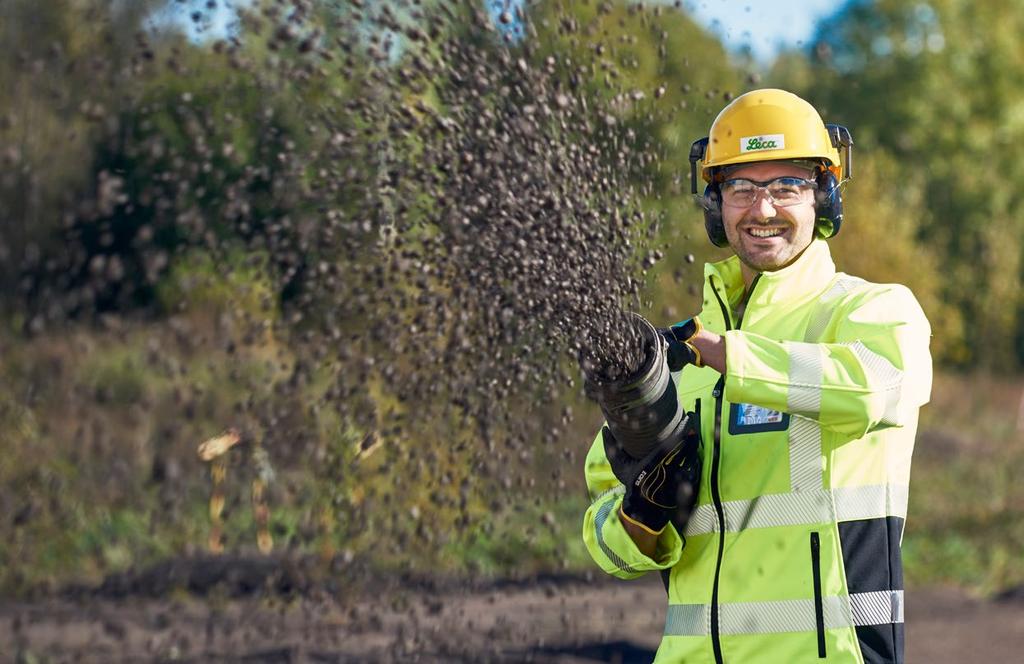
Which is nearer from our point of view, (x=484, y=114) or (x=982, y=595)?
(x=484, y=114)

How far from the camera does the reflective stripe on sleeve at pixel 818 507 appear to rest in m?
3.30

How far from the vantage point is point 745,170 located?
373cm

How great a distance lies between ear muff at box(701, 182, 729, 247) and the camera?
12.6ft

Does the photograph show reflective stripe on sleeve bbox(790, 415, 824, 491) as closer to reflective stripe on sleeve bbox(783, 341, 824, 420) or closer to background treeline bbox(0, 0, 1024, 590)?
reflective stripe on sleeve bbox(783, 341, 824, 420)

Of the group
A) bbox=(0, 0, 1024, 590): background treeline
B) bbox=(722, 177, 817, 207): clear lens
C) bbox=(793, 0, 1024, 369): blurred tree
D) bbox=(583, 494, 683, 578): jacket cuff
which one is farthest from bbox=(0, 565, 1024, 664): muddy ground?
bbox=(793, 0, 1024, 369): blurred tree

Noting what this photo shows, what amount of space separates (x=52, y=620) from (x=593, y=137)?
8.06 meters

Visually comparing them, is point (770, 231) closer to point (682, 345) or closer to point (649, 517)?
point (682, 345)

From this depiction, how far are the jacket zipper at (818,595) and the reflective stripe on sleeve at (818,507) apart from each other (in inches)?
2.0

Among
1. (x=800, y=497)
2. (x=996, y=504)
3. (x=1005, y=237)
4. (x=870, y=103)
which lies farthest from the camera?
(x=870, y=103)

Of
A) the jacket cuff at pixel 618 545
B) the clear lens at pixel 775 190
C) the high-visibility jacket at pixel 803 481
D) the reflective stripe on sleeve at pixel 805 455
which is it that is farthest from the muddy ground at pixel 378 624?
the reflective stripe on sleeve at pixel 805 455

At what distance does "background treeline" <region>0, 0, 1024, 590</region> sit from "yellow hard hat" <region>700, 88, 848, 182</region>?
2.51 ft

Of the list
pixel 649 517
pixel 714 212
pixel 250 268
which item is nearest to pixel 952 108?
pixel 250 268

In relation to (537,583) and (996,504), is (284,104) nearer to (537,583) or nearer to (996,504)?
(537,583)

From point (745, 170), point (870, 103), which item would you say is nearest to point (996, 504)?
point (745, 170)
